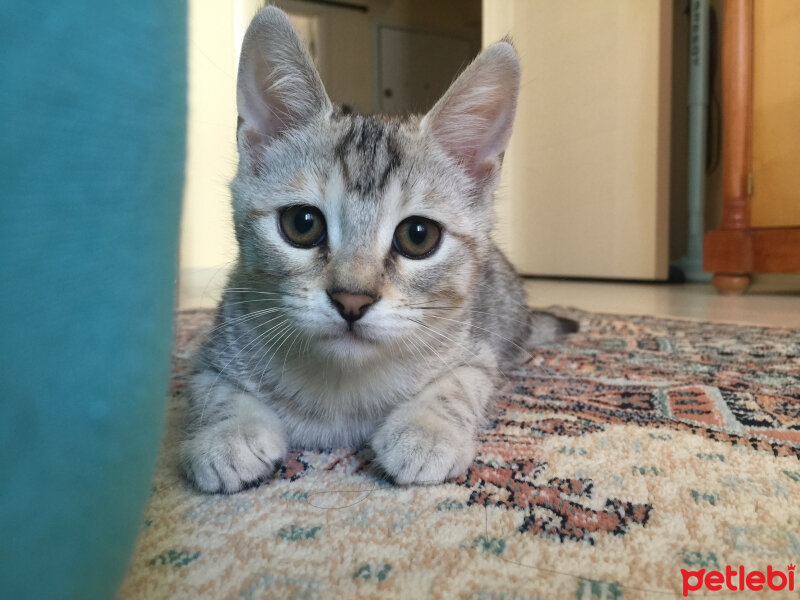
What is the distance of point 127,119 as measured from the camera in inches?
14.3

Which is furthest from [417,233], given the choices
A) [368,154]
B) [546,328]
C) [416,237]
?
[546,328]

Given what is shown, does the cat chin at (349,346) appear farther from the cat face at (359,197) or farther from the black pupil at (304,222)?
the black pupil at (304,222)

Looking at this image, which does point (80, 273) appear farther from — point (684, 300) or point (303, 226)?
point (684, 300)

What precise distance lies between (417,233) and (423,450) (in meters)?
0.31

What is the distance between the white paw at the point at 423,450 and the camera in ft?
2.33

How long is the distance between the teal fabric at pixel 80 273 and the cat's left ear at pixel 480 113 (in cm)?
59

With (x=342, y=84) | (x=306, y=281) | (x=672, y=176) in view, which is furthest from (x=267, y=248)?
(x=342, y=84)

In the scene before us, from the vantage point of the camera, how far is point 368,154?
88cm

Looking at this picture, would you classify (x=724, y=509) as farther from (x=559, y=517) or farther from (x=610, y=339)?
(x=610, y=339)

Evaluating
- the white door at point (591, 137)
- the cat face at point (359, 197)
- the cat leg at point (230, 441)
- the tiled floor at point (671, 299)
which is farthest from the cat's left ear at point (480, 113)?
the white door at point (591, 137)

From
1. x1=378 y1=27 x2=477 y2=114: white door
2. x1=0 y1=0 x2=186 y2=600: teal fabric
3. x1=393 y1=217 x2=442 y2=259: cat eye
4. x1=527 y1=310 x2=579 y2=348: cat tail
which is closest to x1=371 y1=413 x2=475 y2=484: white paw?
x1=393 y1=217 x2=442 y2=259: cat eye

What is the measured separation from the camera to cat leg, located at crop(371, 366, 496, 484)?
2.34 ft

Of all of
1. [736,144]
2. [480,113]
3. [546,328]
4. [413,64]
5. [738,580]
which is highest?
[413,64]

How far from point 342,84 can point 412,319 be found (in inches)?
199
